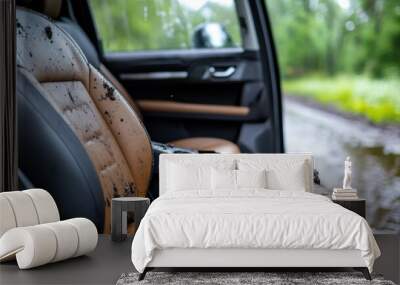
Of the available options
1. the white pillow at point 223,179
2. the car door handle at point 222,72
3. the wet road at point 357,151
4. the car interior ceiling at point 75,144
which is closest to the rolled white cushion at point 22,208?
the car interior ceiling at point 75,144

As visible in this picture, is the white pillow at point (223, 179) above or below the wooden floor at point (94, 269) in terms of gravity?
above

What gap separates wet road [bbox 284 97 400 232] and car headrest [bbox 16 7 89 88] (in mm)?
1477

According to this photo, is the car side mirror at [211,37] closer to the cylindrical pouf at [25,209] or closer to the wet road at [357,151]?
the wet road at [357,151]

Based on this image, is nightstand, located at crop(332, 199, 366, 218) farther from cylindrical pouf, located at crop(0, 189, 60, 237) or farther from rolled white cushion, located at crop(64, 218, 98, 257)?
cylindrical pouf, located at crop(0, 189, 60, 237)

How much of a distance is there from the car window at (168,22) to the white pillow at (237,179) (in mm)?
984

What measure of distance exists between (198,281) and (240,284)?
214 mm

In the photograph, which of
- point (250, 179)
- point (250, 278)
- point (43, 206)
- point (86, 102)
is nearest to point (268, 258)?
point (250, 278)

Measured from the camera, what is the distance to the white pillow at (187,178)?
4.95 metres

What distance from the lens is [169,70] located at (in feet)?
18.2

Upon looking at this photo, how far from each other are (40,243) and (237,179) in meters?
1.31

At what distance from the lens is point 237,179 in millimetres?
4895

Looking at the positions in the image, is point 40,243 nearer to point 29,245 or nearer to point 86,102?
point 29,245

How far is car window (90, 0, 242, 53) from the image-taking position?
212 inches

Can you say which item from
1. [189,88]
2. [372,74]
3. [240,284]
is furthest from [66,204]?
[372,74]
